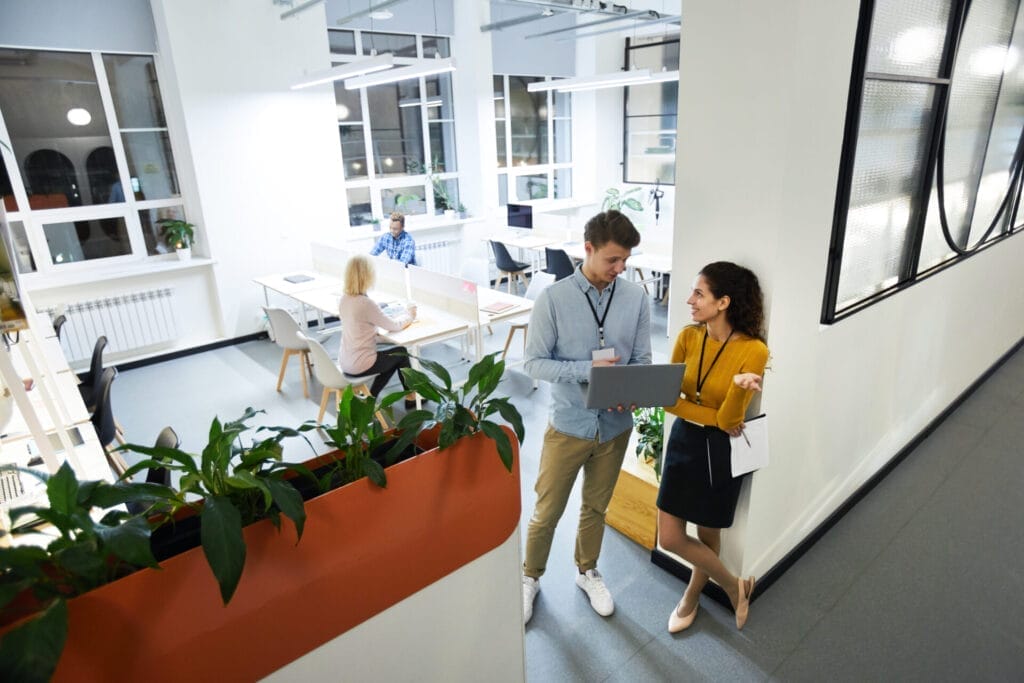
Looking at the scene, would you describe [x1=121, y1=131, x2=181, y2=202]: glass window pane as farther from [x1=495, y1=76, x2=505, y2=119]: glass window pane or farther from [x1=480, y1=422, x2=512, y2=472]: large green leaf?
[x1=480, y1=422, x2=512, y2=472]: large green leaf

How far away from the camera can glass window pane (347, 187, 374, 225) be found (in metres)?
7.50

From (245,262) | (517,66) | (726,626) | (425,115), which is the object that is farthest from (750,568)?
(517,66)

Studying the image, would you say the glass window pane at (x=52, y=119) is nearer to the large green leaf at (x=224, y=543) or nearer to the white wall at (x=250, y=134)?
the white wall at (x=250, y=134)

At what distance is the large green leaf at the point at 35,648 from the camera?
81cm

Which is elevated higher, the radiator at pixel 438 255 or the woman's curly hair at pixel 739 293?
the woman's curly hair at pixel 739 293

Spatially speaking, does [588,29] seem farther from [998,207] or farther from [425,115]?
[998,207]

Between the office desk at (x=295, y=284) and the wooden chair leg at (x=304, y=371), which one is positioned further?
the office desk at (x=295, y=284)

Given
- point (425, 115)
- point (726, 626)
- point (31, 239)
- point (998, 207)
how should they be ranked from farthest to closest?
point (425, 115), point (31, 239), point (998, 207), point (726, 626)

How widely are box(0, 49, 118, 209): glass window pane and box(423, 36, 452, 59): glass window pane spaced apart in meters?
3.66

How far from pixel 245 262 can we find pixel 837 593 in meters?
5.89

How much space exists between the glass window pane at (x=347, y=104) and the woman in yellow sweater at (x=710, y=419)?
623 centimetres

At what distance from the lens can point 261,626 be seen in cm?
115

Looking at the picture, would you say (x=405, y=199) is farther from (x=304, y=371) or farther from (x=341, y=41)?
(x=304, y=371)

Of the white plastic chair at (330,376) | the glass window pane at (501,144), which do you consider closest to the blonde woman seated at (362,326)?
the white plastic chair at (330,376)
